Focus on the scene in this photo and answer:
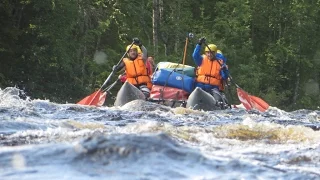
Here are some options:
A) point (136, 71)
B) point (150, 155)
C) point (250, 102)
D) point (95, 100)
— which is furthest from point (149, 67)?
point (150, 155)

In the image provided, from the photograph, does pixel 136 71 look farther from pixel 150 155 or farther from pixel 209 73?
pixel 150 155

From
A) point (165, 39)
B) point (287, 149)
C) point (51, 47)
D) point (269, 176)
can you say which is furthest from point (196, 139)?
point (165, 39)

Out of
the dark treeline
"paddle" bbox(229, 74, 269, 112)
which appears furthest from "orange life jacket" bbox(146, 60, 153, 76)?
the dark treeline

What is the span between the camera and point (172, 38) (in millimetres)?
26094

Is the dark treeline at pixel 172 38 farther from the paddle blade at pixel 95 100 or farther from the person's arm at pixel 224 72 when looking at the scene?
the person's arm at pixel 224 72

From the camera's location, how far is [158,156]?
162 inches

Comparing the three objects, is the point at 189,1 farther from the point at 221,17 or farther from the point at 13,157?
the point at 13,157

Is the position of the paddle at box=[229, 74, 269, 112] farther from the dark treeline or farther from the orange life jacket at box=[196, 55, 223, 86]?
the dark treeline

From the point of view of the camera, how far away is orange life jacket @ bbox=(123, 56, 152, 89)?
1281 cm

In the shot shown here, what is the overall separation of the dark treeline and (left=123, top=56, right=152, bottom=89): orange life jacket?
17.8 ft

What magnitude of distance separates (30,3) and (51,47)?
1.42 meters

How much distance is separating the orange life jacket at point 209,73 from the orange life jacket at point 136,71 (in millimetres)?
1128

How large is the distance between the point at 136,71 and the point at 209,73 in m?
1.49

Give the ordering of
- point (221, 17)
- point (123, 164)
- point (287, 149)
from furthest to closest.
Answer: point (221, 17) < point (287, 149) < point (123, 164)
